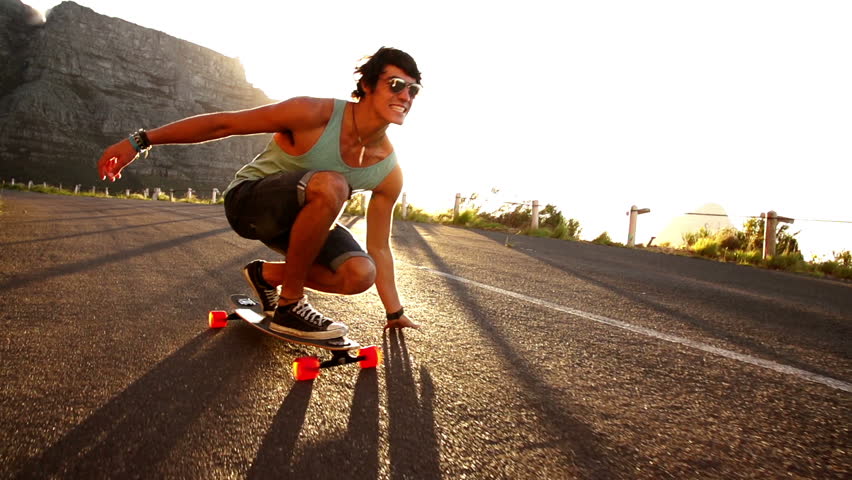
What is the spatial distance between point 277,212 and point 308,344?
73cm

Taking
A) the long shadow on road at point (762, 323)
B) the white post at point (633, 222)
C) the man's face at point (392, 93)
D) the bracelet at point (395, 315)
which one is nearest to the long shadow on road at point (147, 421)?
the bracelet at point (395, 315)

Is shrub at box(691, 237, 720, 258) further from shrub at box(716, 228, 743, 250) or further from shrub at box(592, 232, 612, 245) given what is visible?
shrub at box(592, 232, 612, 245)

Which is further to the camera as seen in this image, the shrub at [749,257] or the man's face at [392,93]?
the shrub at [749,257]

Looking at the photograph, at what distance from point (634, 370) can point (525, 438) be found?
968mm

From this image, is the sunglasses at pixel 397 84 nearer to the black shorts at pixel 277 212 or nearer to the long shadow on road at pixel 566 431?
the black shorts at pixel 277 212

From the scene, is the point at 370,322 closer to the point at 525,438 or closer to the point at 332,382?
the point at 332,382

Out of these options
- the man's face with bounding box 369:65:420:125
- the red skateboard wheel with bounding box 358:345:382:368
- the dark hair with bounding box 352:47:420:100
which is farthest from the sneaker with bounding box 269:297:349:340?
the dark hair with bounding box 352:47:420:100

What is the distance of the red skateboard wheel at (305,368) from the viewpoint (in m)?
1.94

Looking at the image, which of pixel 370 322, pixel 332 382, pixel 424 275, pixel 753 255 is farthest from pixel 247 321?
pixel 753 255

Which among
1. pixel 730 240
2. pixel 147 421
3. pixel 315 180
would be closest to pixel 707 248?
pixel 730 240

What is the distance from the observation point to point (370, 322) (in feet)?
9.87

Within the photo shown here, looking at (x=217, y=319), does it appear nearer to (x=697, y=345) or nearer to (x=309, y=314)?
(x=309, y=314)

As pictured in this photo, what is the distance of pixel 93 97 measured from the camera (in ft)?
300

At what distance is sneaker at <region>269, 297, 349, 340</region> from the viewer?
2334 mm
